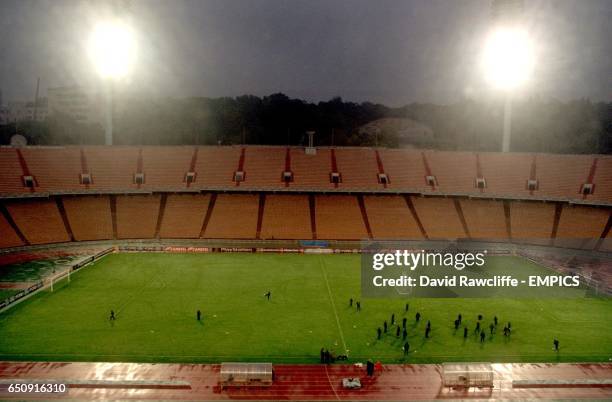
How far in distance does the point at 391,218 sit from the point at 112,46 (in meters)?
28.7

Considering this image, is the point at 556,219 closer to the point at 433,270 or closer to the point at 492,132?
the point at 433,270

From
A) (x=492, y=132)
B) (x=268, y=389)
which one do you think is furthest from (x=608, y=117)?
(x=268, y=389)

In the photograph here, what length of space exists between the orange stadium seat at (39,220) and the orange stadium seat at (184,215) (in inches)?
298

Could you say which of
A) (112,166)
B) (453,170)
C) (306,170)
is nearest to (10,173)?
(112,166)

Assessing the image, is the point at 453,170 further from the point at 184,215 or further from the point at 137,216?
the point at 137,216

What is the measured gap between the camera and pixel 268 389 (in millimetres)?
18250

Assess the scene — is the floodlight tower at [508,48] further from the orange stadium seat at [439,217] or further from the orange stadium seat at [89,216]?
the orange stadium seat at [89,216]

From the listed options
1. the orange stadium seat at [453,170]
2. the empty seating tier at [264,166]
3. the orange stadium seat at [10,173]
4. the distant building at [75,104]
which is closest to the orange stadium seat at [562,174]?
the orange stadium seat at [453,170]

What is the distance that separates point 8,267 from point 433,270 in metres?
28.4

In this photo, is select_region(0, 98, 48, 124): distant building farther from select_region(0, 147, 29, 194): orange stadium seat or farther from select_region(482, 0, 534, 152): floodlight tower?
select_region(482, 0, 534, 152): floodlight tower

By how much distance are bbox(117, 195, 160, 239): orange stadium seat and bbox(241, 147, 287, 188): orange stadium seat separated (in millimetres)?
8357

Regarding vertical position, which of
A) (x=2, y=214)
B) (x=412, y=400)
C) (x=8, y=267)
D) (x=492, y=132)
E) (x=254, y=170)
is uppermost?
(x=492, y=132)

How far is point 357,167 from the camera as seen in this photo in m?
48.5

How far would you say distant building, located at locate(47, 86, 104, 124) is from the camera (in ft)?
283
